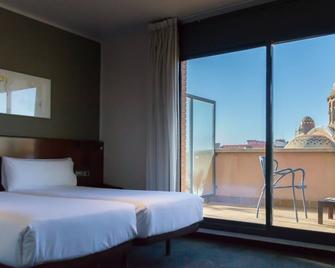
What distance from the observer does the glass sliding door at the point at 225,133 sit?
4141mm

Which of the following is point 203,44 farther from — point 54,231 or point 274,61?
point 54,231

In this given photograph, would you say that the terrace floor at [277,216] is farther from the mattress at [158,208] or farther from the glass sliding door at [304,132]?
the mattress at [158,208]

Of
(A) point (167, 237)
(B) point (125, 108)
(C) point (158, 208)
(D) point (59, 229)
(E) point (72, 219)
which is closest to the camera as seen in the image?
(D) point (59, 229)

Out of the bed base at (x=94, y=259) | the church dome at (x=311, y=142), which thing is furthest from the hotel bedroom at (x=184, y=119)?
the bed base at (x=94, y=259)

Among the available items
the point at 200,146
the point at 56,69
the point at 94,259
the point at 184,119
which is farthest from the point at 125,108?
the point at 94,259

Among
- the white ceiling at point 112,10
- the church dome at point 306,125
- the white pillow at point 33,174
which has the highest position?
the white ceiling at point 112,10

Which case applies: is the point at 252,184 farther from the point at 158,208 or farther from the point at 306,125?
the point at 158,208

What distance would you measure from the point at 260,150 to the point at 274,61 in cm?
99

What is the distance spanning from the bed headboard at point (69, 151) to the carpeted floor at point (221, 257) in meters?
1.52

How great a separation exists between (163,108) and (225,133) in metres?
0.83

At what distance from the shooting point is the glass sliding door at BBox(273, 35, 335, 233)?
375 cm

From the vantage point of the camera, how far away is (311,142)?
152 inches

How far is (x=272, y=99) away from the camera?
12.5 ft

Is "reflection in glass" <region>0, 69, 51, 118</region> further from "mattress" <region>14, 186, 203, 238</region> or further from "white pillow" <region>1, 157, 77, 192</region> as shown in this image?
"mattress" <region>14, 186, 203, 238</region>
